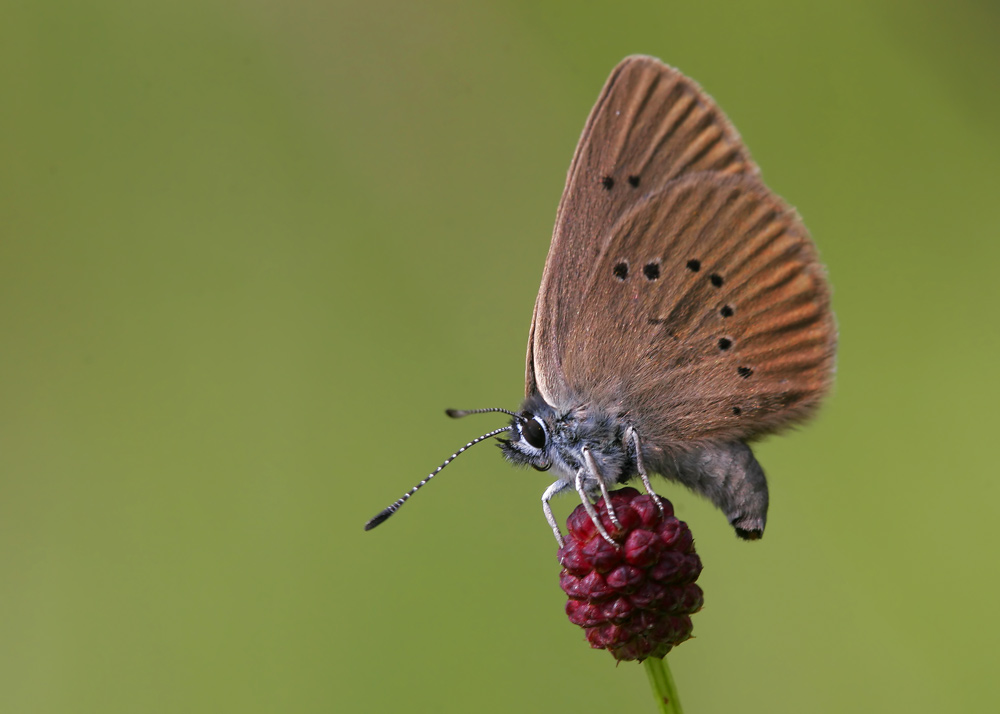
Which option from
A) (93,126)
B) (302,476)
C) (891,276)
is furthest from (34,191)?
(891,276)

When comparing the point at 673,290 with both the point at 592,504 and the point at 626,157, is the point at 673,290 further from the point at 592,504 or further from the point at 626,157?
the point at 592,504

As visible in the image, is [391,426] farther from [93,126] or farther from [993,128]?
[993,128]

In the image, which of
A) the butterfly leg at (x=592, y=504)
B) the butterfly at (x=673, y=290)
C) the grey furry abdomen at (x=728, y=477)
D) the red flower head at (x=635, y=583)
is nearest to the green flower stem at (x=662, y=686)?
the red flower head at (x=635, y=583)

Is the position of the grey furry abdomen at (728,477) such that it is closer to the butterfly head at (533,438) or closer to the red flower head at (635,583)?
the butterfly head at (533,438)

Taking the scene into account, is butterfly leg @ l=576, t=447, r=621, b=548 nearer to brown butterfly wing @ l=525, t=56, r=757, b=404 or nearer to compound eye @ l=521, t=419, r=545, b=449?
compound eye @ l=521, t=419, r=545, b=449

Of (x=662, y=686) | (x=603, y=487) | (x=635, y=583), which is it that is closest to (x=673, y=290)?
(x=603, y=487)

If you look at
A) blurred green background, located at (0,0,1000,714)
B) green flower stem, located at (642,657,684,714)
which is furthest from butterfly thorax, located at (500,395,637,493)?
blurred green background, located at (0,0,1000,714)

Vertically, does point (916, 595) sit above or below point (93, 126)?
below

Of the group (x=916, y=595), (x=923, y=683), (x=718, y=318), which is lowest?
(x=923, y=683)
